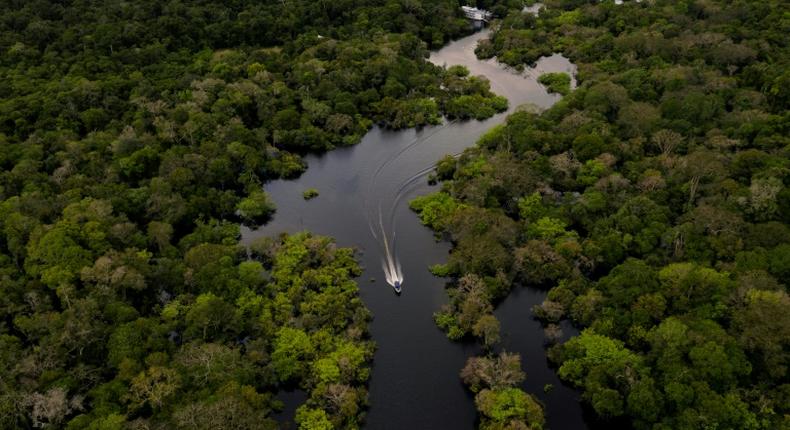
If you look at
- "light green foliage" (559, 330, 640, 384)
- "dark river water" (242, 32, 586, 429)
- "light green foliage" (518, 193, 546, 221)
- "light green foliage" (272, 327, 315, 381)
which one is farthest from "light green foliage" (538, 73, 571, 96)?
"light green foliage" (272, 327, 315, 381)

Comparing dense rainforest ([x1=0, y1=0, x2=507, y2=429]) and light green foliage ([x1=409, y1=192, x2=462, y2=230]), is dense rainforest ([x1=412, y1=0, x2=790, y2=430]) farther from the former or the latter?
dense rainforest ([x1=0, y1=0, x2=507, y2=429])

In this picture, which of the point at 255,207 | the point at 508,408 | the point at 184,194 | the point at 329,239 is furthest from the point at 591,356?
Answer: the point at 184,194

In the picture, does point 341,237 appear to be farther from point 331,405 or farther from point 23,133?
point 23,133

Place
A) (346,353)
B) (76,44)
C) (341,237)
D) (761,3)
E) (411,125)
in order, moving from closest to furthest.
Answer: (346,353), (341,237), (411,125), (76,44), (761,3)

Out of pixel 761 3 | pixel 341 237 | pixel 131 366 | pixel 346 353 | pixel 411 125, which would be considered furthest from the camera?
pixel 761 3

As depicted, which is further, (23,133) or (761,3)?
(761,3)

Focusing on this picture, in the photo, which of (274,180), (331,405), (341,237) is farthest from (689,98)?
(331,405)

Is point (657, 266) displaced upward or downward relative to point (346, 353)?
downward

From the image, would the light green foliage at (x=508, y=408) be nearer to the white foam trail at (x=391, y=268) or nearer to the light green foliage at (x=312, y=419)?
the light green foliage at (x=312, y=419)
